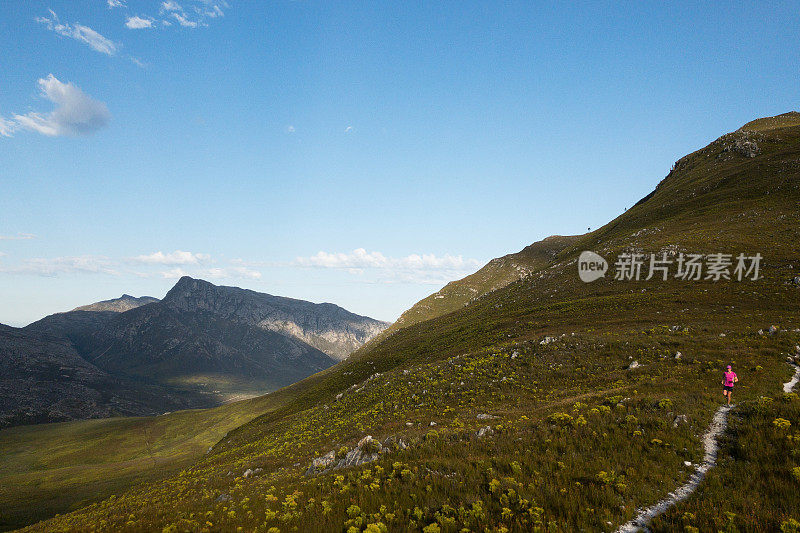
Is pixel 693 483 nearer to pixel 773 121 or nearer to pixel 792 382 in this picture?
pixel 792 382

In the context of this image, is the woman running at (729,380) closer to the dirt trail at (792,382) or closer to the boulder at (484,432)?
the dirt trail at (792,382)

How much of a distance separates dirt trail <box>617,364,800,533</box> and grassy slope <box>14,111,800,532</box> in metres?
0.32

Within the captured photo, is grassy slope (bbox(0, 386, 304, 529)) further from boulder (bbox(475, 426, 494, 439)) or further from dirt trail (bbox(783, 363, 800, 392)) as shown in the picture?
dirt trail (bbox(783, 363, 800, 392))

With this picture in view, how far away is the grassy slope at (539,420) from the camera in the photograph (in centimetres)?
1245

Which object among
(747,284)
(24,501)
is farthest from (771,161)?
(24,501)

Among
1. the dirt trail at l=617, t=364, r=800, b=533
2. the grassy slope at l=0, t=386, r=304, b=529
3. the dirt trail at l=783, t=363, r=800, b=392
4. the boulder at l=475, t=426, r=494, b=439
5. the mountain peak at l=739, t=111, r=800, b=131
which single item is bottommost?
the grassy slope at l=0, t=386, r=304, b=529

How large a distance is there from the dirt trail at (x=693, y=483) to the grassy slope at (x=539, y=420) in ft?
1.06

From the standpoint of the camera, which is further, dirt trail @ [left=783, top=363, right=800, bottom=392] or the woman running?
dirt trail @ [left=783, top=363, right=800, bottom=392]

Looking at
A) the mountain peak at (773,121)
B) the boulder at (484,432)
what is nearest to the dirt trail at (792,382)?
the boulder at (484,432)

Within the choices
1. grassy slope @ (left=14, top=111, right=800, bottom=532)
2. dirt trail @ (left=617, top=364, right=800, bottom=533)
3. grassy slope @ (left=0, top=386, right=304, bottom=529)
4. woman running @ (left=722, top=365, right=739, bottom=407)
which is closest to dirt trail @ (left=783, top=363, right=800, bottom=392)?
grassy slope @ (left=14, top=111, right=800, bottom=532)

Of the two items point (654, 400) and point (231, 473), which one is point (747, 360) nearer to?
point (654, 400)

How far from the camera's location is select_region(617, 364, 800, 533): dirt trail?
10188mm

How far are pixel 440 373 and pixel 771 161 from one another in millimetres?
129751

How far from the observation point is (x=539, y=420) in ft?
67.1
